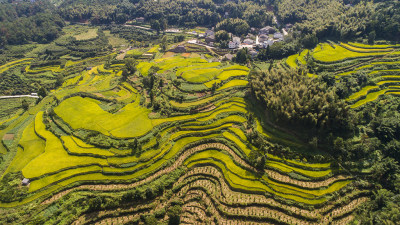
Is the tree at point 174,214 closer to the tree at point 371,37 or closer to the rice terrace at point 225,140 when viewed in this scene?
the rice terrace at point 225,140

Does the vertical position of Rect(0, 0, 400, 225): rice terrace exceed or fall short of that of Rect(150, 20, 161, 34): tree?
it falls short

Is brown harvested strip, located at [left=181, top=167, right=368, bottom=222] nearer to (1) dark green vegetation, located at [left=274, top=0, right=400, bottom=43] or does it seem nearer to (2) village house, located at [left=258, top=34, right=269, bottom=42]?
(1) dark green vegetation, located at [left=274, top=0, right=400, bottom=43]

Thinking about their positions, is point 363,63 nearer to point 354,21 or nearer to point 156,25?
point 354,21

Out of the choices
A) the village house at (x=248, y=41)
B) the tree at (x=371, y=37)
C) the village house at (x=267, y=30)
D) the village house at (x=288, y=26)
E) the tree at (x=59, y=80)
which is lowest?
the tree at (x=59, y=80)

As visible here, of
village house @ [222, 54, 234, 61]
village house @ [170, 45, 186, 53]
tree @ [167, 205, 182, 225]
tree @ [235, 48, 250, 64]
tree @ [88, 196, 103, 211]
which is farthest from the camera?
village house @ [170, 45, 186, 53]

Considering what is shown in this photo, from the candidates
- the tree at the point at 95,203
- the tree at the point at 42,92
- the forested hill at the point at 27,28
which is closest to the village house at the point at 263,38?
the tree at the point at 42,92

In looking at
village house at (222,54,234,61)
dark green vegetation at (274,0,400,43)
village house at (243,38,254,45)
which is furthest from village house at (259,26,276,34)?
village house at (222,54,234,61)

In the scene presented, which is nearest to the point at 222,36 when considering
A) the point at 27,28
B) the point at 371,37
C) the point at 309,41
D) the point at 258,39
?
the point at 258,39
